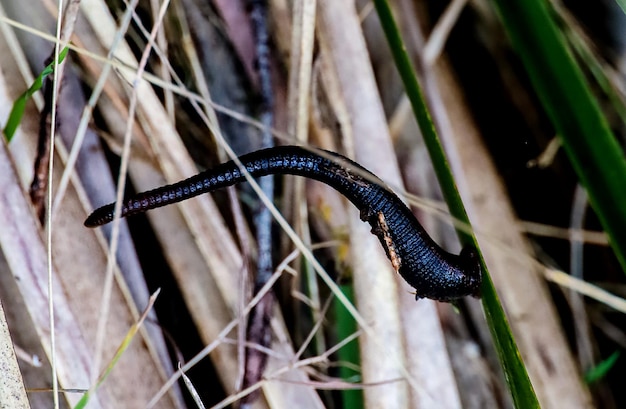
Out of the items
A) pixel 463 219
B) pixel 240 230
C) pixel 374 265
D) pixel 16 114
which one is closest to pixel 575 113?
pixel 463 219

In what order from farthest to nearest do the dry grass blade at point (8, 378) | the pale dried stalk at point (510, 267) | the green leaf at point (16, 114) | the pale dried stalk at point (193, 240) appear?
the pale dried stalk at point (510, 267) → the pale dried stalk at point (193, 240) → the green leaf at point (16, 114) → the dry grass blade at point (8, 378)

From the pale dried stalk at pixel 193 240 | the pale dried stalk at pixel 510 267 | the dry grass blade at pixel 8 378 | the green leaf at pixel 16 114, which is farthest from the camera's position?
the pale dried stalk at pixel 510 267

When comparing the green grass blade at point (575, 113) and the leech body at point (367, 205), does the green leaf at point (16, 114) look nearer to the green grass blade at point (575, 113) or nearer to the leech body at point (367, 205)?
the leech body at point (367, 205)

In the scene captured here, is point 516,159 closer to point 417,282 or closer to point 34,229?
point 417,282

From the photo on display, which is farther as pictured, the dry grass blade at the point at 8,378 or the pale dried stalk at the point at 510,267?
the pale dried stalk at the point at 510,267

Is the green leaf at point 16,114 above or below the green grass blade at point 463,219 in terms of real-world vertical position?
above

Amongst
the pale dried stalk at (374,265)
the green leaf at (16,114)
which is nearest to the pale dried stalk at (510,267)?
the pale dried stalk at (374,265)

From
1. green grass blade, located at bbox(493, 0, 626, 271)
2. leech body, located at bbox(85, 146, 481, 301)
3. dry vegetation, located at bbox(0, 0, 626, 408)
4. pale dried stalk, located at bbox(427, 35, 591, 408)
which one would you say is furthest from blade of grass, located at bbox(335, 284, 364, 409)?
green grass blade, located at bbox(493, 0, 626, 271)
